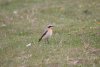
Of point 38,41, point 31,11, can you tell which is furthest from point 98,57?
point 31,11

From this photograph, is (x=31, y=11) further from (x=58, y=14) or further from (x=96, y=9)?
(x=96, y=9)

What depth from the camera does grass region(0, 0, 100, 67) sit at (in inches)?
595

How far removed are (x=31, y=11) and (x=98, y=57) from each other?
38.6ft

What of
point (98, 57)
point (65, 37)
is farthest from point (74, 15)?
point (98, 57)

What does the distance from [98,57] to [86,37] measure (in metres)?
3.37

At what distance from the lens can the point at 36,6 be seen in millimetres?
27656

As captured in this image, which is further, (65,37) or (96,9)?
(96,9)

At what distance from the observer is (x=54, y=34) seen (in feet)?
64.0

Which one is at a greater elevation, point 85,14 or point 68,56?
point 68,56

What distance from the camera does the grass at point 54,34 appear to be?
1510cm

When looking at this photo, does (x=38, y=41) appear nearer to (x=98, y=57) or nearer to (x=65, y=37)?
(x=65, y=37)

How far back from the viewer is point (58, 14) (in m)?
24.9

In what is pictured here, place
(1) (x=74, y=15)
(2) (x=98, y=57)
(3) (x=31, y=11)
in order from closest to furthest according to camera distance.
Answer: (2) (x=98, y=57) < (1) (x=74, y=15) < (3) (x=31, y=11)

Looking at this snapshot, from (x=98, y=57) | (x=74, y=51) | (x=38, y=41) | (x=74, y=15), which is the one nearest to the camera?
(x=98, y=57)
